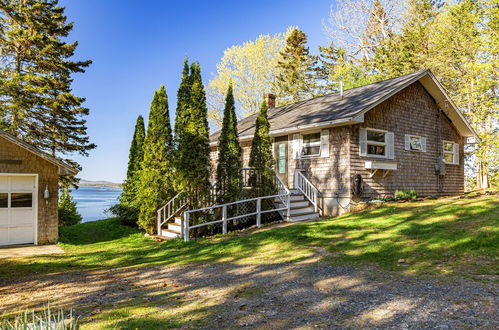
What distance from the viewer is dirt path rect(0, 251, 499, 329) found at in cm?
362

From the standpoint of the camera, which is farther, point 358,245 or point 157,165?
point 157,165

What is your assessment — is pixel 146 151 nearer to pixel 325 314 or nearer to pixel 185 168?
pixel 185 168

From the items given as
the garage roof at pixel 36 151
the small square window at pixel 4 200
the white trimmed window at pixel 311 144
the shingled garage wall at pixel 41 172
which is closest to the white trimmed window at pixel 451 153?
the white trimmed window at pixel 311 144

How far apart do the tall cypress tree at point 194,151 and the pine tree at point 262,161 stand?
1.78 meters

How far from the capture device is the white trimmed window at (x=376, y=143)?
1250cm

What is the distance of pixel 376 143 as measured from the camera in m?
13.0

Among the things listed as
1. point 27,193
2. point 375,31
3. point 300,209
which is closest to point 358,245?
point 300,209

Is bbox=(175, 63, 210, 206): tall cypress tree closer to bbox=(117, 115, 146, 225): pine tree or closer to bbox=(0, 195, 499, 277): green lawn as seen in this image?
bbox=(0, 195, 499, 277): green lawn

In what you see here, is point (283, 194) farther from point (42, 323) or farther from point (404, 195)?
point (42, 323)

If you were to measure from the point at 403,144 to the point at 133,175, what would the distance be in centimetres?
1205

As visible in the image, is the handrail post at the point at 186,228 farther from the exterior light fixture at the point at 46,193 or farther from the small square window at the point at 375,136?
the small square window at the point at 375,136

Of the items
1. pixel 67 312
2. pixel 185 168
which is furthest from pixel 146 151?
pixel 67 312

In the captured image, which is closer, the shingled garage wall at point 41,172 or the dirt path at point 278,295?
the dirt path at point 278,295

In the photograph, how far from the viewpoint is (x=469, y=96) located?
21.5 metres
